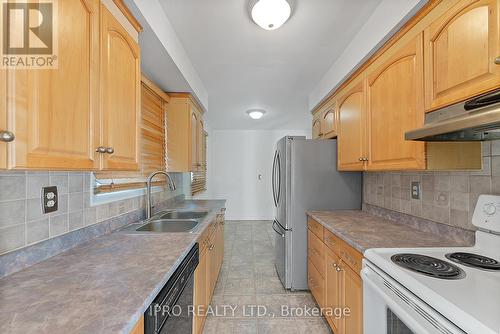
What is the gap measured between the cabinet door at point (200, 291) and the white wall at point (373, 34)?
191 cm

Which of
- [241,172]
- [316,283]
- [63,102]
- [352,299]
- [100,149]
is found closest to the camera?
[63,102]

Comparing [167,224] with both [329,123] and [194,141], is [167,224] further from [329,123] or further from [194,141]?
[329,123]

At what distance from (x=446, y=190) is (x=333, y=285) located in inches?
38.7

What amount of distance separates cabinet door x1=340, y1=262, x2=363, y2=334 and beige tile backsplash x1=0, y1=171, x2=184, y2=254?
5.22ft

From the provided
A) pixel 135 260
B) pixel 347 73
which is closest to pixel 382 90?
pixel 347 73

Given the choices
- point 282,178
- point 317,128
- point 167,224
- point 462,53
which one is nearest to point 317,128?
point 317,128

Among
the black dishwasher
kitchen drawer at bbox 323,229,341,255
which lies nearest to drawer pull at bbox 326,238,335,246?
kitchen drawer at bbox 323,229,341,255

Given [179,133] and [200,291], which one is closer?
[200,291]

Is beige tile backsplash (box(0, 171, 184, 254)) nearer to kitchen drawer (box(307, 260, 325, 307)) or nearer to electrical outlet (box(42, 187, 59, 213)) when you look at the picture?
electrical outlet (box(42, 187, 59, 213))

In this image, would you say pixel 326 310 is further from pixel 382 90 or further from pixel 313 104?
pixel 313 104

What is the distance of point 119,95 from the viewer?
1.15 m

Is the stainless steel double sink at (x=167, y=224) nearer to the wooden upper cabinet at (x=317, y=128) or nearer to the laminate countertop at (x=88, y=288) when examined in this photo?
the laminate countertop at (x=88, y=288)

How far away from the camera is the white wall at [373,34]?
1.34 meters

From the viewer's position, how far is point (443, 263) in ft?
3.48
